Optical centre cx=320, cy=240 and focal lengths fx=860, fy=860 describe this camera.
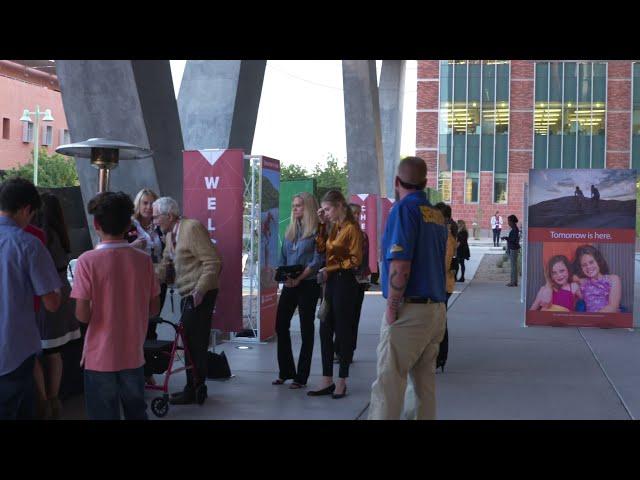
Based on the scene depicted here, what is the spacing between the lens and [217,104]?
13.0m

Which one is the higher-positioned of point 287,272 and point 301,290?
point 287,272

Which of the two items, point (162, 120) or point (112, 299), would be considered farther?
point (162, 120)

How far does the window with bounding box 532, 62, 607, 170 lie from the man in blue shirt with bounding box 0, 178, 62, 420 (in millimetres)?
51393

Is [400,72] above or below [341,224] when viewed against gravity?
above

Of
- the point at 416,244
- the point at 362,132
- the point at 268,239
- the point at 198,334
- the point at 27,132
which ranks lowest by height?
the point at 198,334

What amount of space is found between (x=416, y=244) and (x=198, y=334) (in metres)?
2.70

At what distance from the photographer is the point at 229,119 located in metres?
12.9

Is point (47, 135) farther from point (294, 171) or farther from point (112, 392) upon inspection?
point (112, 392)

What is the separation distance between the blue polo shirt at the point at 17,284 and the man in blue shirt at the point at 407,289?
2.02 meters

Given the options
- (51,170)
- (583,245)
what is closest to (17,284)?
(583,245)

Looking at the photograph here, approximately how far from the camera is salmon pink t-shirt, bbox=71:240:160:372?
175 inches
